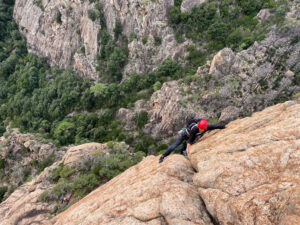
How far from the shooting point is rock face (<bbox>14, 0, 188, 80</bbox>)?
3991 centimetres

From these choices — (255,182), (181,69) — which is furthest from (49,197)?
(181,69)

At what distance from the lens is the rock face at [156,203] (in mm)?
6023

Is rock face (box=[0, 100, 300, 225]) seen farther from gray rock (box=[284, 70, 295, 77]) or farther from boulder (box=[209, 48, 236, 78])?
boulder (box=[209, 48, 236, 78])

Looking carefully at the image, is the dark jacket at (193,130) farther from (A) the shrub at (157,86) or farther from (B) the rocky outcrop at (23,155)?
(B) the rocky outcrop at (23,155)

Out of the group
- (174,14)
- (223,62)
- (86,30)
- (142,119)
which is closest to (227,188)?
(223,62)

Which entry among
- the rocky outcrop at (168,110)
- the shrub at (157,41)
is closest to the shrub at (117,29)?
the shrub at (157,41)

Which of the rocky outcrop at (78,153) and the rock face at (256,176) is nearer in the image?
the rock face at (256,176)

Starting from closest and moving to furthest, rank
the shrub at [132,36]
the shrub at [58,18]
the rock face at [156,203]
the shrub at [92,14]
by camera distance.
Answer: the rock face at [156,203]
the shrub at [132,36]
the shrub at [92,14]
the shrub at [58,18]

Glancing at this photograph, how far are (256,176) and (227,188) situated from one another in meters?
0.98

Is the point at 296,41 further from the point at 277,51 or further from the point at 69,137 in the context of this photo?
the point at 69,137

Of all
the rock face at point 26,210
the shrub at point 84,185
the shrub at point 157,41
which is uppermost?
the shrub at point 157,41

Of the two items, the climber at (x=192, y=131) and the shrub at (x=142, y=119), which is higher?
the climber at (x=192, y=131)

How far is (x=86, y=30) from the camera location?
1841 inches

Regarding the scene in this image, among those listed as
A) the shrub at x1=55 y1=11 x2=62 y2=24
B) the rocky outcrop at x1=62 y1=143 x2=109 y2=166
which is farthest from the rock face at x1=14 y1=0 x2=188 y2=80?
the rocky outcrop at x1=62 y1=143 x2=109 y2=166
